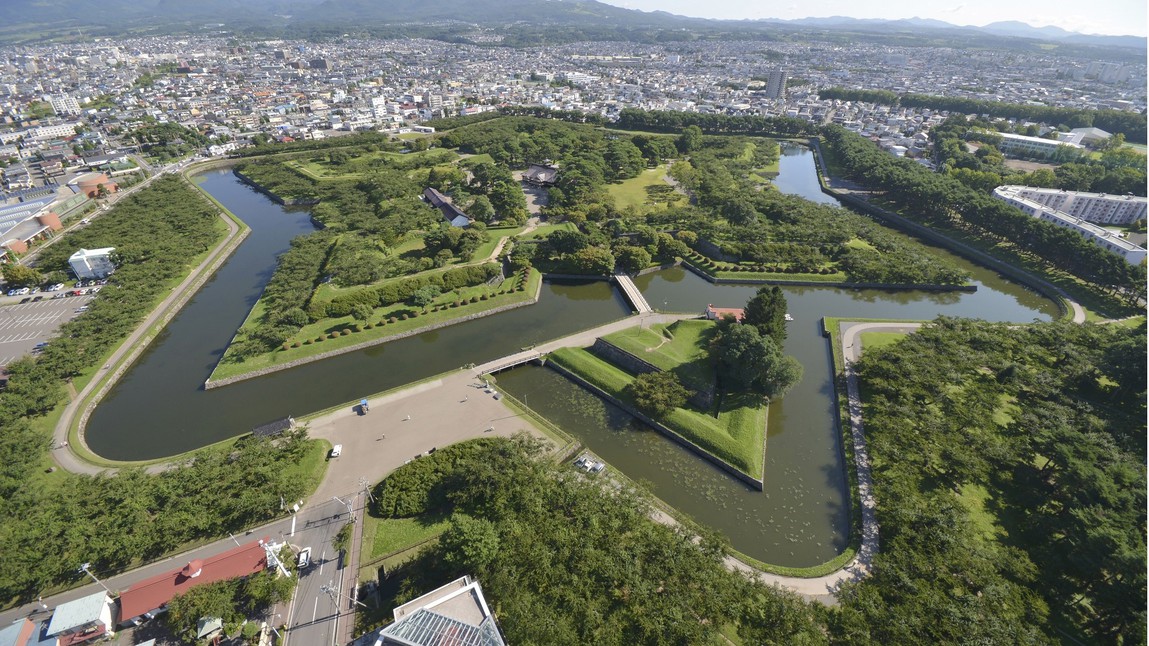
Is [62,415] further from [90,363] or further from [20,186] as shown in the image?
[20,186]

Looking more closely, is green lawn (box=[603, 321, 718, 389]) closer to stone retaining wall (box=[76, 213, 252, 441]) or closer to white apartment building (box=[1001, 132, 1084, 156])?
stone retaining wall (box=[76, 213, 252, 441])

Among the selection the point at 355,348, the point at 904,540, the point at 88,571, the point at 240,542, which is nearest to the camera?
the point at 88,571

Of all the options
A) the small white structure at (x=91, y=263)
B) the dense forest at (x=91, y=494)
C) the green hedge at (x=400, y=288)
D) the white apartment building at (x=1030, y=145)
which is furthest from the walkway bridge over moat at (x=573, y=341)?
the white apartment building at (x=1030, y=145)

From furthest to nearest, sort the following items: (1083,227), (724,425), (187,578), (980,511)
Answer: (1083,227) < (724,425) < (980,511) < (187,578)

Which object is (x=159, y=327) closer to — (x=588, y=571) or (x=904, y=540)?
(x=588, y=571)

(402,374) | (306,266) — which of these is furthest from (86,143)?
(402,374)

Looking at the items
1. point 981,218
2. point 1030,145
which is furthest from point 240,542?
point 1030,145
